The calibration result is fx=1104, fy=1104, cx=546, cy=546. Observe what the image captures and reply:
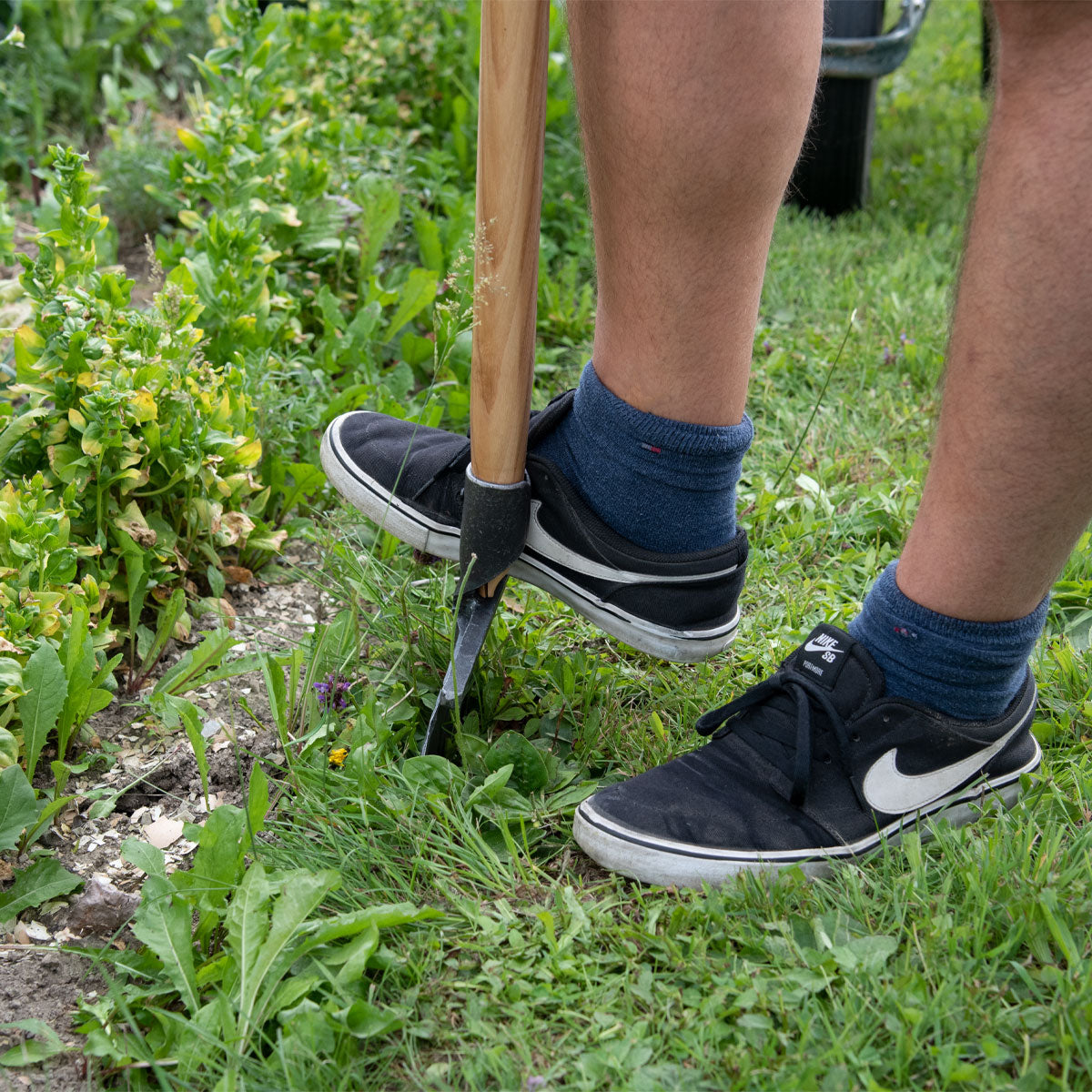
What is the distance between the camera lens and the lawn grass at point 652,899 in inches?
44.5

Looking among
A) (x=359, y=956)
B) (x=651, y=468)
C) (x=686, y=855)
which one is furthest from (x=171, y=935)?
(x=651, y=468)

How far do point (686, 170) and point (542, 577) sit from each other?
2.02 feet

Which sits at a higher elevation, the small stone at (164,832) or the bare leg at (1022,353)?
the bare leg at (1022,353)

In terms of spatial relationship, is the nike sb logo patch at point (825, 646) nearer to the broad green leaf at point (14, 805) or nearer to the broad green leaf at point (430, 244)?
the broad green leaf at point (14, 805)

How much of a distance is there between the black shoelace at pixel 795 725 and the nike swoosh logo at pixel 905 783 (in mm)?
22

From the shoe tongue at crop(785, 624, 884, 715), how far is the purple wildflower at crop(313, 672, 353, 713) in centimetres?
66

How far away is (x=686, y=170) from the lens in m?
1.34

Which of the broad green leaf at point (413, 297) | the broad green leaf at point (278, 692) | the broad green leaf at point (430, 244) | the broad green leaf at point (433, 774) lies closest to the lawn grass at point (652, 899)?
the broad green leaf at point (433, 774)

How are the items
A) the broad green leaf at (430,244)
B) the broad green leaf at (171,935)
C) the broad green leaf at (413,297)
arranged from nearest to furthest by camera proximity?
the broad green leaf at (171,935), the broad green leaf at (413,297), the broad green leaf at (430,244)

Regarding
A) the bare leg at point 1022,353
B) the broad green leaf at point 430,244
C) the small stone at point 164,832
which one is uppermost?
the bare leg at point 1022,353

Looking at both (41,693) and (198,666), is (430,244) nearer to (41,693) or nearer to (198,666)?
(198,666)

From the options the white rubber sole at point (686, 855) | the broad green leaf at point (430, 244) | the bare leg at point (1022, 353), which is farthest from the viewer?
the broad green leaf at point (430, 244)

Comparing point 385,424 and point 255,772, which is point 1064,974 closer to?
point 255,772

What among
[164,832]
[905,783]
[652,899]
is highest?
[905,783]
